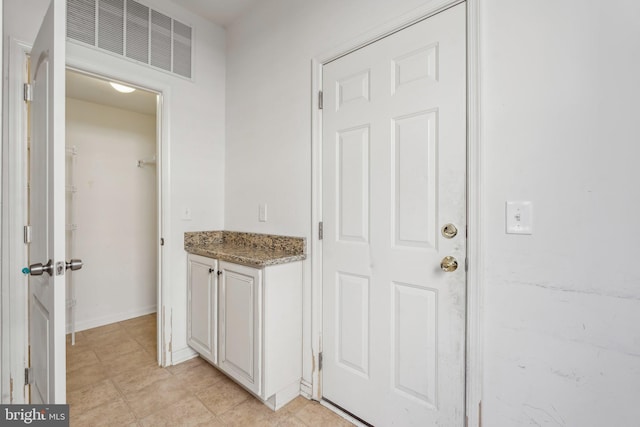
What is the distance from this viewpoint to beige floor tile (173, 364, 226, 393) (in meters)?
2.00

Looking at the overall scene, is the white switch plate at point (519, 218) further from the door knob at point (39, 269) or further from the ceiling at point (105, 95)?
the ceiling at point (105, 95)

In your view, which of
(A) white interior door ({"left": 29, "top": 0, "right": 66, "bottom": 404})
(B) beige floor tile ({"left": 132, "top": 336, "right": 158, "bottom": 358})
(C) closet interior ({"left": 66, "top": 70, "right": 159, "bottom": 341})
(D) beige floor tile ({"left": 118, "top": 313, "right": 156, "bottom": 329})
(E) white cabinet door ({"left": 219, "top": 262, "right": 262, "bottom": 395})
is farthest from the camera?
(D) beige floor tile ({"left": 118, "top": 313, "right": 156, "bottom": 329})

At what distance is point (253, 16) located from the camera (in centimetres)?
231

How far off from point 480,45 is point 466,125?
32 cm

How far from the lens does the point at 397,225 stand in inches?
59.2

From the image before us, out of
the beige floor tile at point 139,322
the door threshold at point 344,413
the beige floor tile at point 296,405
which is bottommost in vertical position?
the beige floor tile at point 139,322

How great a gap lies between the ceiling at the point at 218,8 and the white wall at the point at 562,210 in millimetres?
1497

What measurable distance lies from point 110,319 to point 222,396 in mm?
2049

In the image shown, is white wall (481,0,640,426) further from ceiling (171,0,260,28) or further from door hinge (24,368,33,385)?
door hinge (24,368,33,385)

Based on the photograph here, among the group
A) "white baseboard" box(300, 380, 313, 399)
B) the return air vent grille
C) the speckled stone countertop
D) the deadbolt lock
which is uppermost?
the return air vent grille

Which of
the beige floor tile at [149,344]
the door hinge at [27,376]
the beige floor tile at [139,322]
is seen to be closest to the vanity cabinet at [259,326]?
the beige floor tile at [149,344]

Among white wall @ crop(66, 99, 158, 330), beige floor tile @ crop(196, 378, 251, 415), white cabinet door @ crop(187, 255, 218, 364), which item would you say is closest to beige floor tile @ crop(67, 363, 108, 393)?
white cabinet door @ crop(187, 255, 218, 364)

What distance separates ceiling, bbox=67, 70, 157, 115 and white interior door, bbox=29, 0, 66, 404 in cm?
137

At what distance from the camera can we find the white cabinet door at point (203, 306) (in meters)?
2.07
